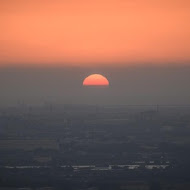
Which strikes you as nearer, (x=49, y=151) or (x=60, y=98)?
(x=49, y=151)

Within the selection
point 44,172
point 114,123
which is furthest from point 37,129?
point 44,172

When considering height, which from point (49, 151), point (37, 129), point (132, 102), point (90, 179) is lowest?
point (90, 179)

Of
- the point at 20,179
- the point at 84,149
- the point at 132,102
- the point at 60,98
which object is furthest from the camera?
the point at 60,98

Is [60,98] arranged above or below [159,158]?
above

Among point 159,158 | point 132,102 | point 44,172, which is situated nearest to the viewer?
point 44,172

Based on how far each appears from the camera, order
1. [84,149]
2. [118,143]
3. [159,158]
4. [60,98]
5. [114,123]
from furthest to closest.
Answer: [60,98], [114,123], [118,143], [84,149], [159,158]

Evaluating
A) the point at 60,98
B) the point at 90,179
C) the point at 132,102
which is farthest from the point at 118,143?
the point at 60,98

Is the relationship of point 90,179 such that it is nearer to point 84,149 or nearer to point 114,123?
point 84,149

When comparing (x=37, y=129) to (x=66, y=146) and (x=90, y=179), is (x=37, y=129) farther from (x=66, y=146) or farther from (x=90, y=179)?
(x=90, y=179)

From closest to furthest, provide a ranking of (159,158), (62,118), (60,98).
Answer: (159,158) → (62,118) → (60,98)
